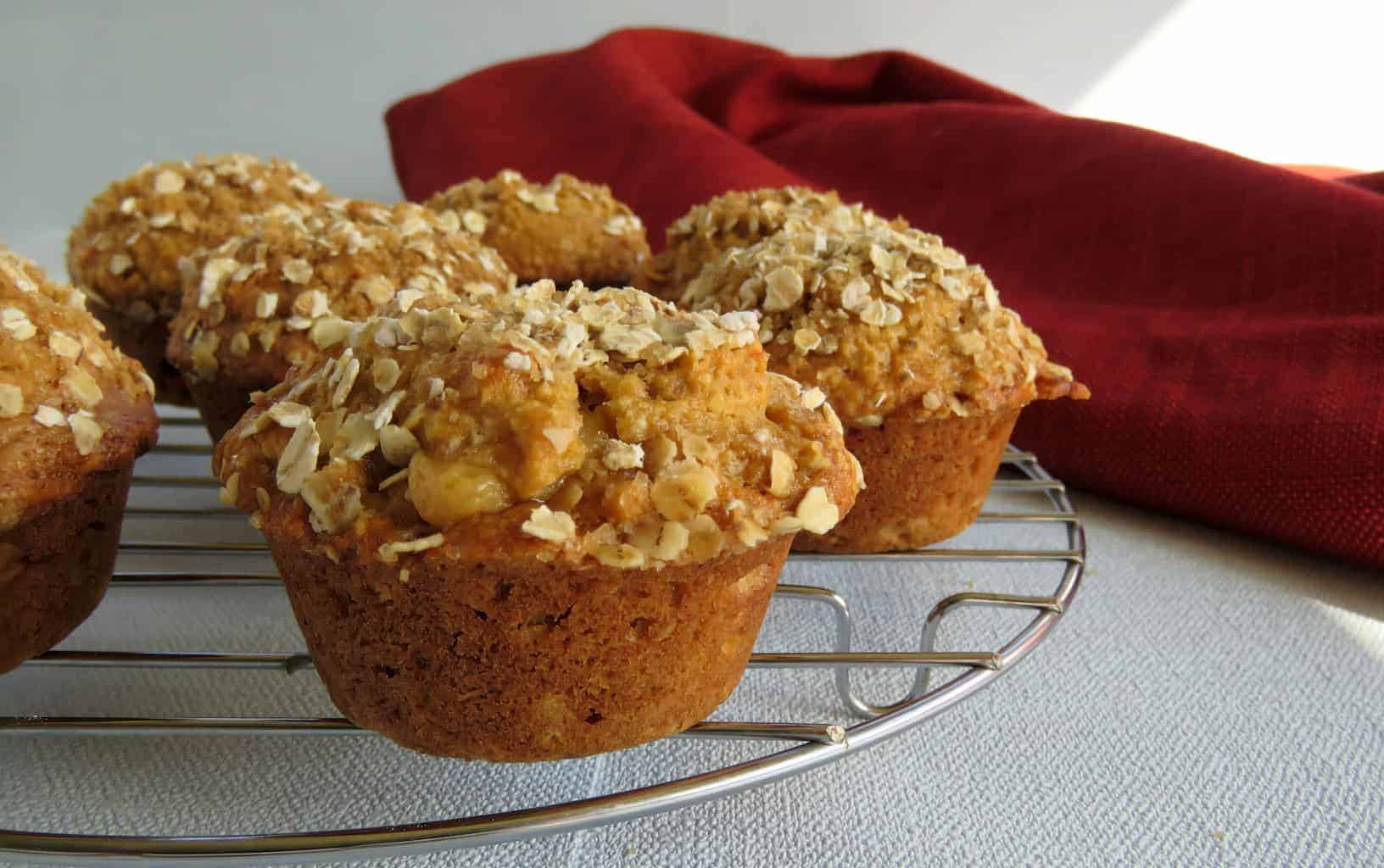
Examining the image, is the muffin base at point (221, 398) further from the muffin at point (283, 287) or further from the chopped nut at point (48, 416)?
the chopped nut at point (48, 416)

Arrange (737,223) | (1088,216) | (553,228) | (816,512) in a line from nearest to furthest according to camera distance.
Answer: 1. (816,512)
2. (737,223)
3. (553,228)
4. (1088,216)

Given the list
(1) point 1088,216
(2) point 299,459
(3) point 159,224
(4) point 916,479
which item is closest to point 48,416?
(2) point 299,459

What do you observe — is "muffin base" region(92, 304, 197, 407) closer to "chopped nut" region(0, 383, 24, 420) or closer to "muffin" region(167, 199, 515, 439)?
"muffin" region(167, 199, 515, 439)

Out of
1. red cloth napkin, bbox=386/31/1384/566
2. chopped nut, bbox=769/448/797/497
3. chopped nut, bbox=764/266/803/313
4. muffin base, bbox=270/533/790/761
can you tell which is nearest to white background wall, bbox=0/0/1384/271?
red cloth napkin, bbox=386/31/1384/566

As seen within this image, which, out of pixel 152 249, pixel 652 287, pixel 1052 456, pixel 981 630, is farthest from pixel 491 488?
pixel 1052 456

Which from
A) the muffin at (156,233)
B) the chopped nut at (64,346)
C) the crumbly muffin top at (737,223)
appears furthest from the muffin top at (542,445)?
the muffin at (156,233)

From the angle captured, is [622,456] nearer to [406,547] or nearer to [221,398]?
[406,547]
